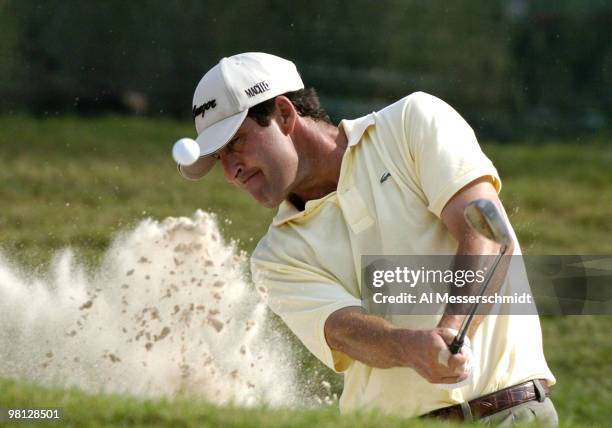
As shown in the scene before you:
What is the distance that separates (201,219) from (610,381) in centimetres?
337

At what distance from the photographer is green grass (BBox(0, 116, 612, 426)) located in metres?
8.09

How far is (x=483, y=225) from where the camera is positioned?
4.04 m

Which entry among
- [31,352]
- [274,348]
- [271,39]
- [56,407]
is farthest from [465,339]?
[271,39]

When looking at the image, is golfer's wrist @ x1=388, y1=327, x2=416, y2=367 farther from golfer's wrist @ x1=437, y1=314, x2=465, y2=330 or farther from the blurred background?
the blurred background

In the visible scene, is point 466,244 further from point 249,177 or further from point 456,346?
point 249,177

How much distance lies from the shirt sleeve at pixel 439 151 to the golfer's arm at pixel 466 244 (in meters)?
0.03

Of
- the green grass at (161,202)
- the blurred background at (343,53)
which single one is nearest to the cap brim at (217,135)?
the green grass at (161,202)

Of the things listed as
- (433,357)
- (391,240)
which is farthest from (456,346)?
(391,240)

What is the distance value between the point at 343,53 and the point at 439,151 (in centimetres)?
1126

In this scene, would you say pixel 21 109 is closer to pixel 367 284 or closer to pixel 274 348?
pixel 274 348

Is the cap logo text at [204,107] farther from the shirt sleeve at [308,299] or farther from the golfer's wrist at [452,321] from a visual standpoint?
the golfer's wrist at [452,321]

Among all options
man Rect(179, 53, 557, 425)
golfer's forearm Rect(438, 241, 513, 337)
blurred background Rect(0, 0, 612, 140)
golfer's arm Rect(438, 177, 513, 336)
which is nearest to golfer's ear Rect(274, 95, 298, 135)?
man Rect(179, 53, 557, 425)

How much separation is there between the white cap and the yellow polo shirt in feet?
1.07

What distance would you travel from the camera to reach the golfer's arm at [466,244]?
421 centimetres
